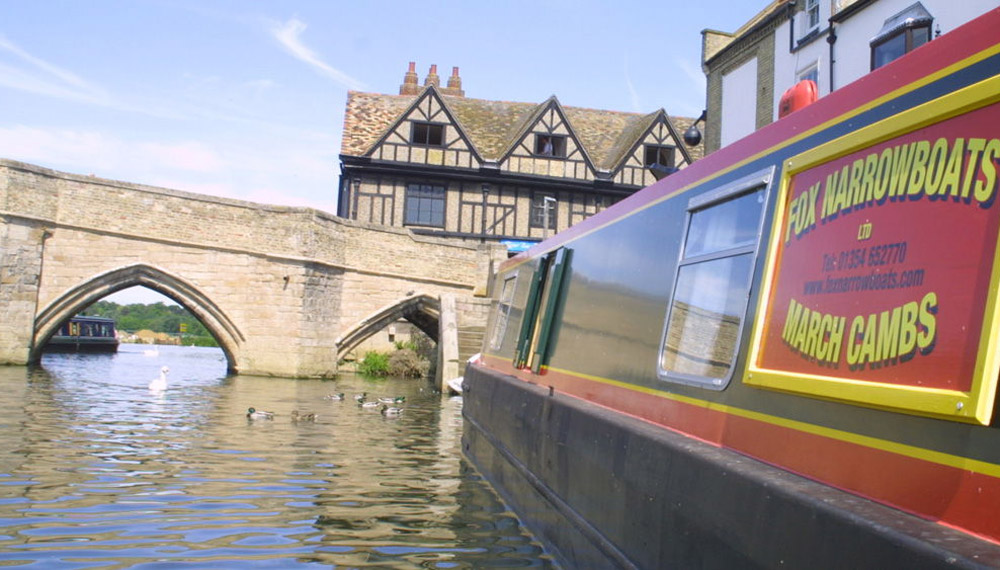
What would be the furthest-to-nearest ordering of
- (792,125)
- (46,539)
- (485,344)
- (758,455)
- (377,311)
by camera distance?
1. (377,311)
2. (485,344)
3. (46,539)
4. (792,125)
5. (758,455)

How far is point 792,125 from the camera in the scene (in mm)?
3104

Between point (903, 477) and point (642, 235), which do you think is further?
point (642, 235)

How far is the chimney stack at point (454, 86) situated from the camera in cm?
3369

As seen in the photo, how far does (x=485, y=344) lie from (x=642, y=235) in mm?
4982

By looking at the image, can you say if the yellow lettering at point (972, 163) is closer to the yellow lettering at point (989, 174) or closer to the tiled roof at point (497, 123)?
the yellow lettering at point (989, 174)

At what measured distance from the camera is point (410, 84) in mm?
34156

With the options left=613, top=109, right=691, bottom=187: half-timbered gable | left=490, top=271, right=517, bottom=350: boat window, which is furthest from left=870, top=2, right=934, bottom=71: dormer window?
left=613, top=109, right=691, bottom=187: half-timbered gable

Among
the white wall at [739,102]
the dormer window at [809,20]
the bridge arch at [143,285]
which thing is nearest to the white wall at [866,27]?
the dormer window at [809,20]

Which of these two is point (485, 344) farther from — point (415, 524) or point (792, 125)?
point (792, 125)

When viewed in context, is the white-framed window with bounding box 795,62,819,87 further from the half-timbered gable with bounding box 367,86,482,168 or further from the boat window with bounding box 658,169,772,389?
the half-timbered gable with bounding box 367,86,482,168

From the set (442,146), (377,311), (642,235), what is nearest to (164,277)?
(377,311)

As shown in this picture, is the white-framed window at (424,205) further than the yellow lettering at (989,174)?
Yes

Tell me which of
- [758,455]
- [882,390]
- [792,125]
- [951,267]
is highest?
[792,125]

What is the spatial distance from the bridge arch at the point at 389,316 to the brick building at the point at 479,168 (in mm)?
3704
